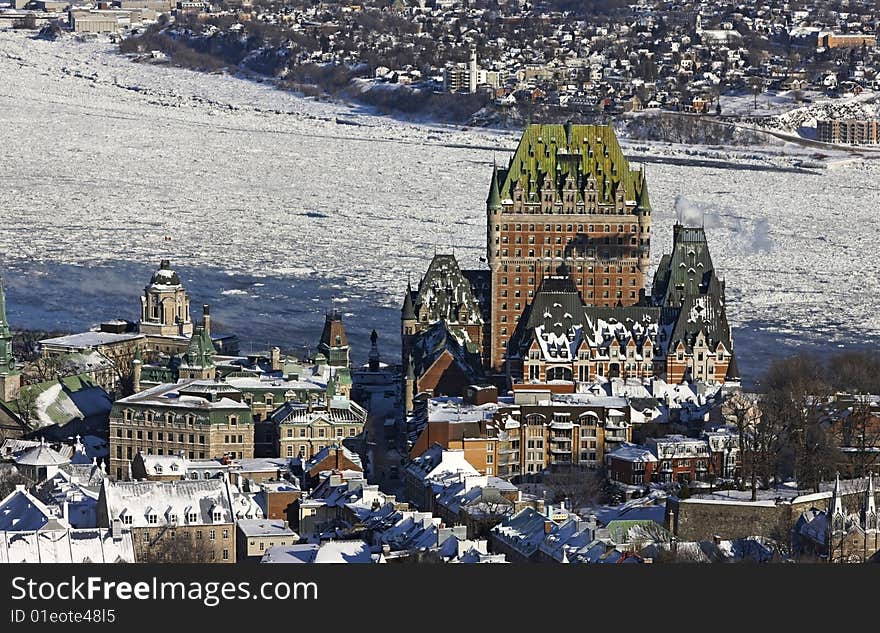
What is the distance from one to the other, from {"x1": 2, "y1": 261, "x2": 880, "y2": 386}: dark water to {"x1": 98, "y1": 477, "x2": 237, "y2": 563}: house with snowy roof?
23435 mm

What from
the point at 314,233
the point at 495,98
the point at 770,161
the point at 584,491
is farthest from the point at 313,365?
the point at 495,98

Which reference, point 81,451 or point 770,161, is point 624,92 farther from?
point 81,451

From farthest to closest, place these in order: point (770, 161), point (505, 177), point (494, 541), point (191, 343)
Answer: point (770, 161) < point (505, 177) < point (191, 343) < point (494, 541)

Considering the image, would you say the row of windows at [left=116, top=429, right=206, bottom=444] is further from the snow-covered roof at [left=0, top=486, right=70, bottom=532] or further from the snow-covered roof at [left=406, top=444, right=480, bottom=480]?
the snow-covered roof at [left=0, top=486, right=70, bottom=532]

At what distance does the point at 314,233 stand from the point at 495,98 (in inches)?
2891

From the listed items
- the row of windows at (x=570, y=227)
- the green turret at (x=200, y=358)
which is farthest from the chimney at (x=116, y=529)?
the row of windows at (x=570, y=227)

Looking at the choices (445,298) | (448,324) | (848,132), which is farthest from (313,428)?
(848,132)

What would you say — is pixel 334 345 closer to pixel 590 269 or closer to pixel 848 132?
pixel 590 269

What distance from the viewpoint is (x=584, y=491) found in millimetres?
68125

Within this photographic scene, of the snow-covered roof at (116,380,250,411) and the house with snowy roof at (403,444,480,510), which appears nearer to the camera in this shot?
the house with snowy roof at (403,444,480,510)

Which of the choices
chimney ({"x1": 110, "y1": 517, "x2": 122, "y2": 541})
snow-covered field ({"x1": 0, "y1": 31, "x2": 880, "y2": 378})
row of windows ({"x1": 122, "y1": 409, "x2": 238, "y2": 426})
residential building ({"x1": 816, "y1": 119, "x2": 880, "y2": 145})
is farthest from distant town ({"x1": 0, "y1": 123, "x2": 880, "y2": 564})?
residential building ({"x1": 816, "y1": 119, "x2": 880, "y2": 145})

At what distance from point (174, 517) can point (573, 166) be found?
1079 inches

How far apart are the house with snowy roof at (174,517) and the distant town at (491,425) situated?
6 centimetres

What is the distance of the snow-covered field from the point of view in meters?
97.4
